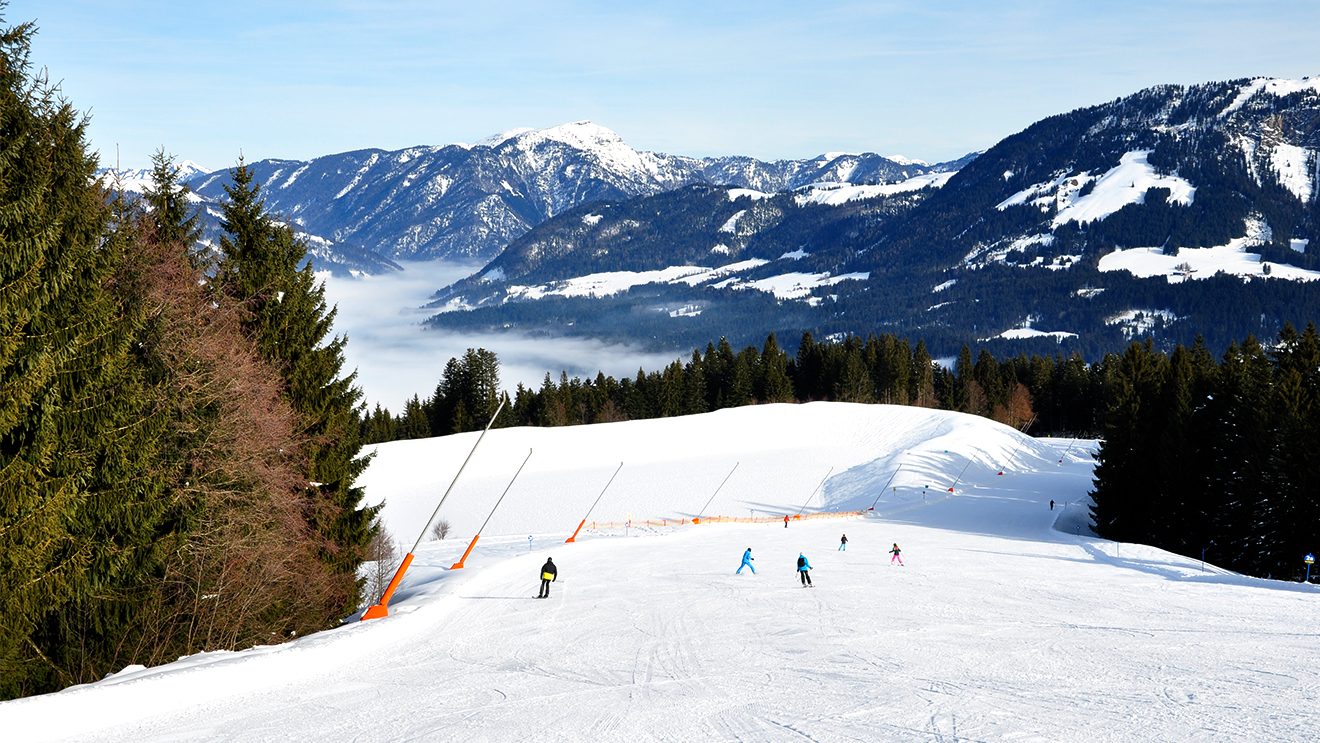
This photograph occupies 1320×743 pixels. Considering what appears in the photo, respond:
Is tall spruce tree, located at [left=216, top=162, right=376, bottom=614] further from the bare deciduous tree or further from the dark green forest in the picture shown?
the bare deciduous tree

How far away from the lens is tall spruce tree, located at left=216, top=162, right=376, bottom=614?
2795cm

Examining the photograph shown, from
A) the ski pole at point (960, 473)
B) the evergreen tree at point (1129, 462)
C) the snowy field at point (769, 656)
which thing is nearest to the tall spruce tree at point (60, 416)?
the snowy field at point (769, 656)

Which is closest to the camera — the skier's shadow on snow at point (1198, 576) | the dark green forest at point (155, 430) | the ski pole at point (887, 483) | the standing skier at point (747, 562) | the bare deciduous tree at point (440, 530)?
the dark green forest at point (155, 430)

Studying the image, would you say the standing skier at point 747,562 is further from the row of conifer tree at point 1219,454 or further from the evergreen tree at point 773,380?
the evergreen tree at point 773,380

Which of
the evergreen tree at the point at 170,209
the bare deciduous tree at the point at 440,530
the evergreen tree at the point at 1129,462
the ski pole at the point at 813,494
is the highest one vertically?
the evergreen tree at the point at 170,209

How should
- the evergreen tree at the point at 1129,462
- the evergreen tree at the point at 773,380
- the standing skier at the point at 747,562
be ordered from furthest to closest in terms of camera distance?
the evergreen tree at the point at 773,380, the evergreen tree at the point at 1129,462, the standing skier at the point at 747,562

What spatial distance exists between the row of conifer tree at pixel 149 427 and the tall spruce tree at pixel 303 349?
63mm

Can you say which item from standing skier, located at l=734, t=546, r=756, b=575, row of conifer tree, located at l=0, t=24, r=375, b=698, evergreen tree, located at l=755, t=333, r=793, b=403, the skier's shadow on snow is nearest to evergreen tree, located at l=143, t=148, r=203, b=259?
row of conifer tree, located at l=0, t=24, r=375, b=698

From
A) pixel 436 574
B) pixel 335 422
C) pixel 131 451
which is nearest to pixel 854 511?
pixel 436 574

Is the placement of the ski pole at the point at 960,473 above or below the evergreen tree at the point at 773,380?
below

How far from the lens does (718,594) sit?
29.4m

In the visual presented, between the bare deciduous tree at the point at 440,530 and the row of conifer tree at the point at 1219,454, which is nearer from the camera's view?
the row of conifer tree at the point at 1219,454

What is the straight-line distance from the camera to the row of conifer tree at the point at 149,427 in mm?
15812

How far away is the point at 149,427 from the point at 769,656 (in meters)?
12.8
